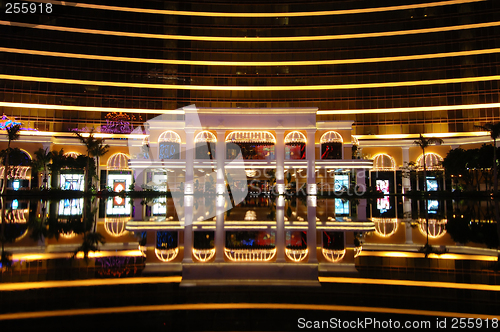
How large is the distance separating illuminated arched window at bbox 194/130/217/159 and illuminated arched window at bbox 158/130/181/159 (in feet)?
11.8

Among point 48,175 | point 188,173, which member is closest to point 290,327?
point 188,173

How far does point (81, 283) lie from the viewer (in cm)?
578

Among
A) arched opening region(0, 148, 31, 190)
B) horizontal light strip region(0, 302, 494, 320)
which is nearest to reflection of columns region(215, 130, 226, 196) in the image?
→ arched opening region(0, 148, 31, 190)

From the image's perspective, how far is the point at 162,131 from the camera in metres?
45.5

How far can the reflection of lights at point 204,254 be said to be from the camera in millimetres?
7719

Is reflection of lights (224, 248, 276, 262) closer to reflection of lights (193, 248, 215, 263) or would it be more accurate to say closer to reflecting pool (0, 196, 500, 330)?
reflecting pool (0, 196, 500, 330)

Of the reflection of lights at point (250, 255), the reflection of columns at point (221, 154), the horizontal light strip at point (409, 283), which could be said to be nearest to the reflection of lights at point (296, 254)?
the reflection of lights at point (250, 255)

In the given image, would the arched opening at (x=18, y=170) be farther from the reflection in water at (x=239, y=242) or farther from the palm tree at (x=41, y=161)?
the reflection in water at (x=239, y=242)

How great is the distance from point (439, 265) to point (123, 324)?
6.20 meters

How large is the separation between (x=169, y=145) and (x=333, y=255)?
38.6m

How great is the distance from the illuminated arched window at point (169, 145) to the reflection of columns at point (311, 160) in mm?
16160

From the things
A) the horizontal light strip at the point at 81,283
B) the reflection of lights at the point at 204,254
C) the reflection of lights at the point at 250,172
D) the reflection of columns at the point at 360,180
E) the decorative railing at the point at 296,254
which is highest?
the reflection of lights at the point at 250,172

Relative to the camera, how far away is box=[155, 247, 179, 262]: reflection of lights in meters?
7.80

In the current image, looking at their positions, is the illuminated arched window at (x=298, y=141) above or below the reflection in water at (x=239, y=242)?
above
